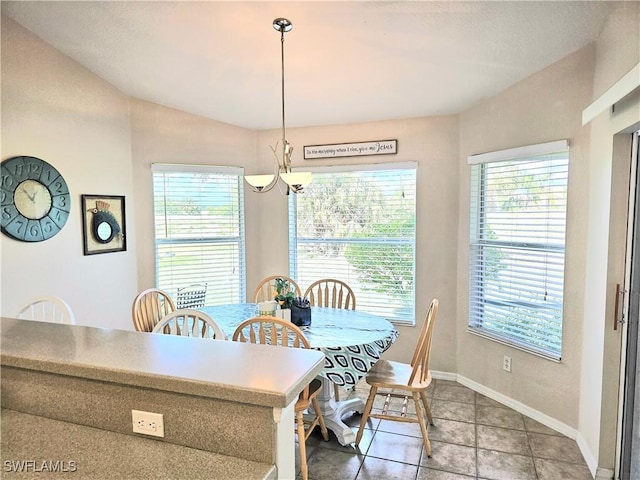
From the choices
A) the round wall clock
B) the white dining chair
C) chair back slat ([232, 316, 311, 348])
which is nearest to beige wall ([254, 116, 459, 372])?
chair back slat ([232, 316, 311, 348])

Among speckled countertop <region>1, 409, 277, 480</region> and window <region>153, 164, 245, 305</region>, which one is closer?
speckled countertop <region>1, 409, 277, 480</region>

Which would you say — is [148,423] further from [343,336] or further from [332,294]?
[332,294]

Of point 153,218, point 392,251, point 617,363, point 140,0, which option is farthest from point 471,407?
point 140,0

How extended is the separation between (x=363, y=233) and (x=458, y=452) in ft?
7.01

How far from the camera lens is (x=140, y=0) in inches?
91.7

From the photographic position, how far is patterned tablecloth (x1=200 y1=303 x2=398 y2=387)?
2.45 meters

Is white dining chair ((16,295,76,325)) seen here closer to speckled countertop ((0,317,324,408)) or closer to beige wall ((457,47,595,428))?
speckled countertop ((0,317,324,408))

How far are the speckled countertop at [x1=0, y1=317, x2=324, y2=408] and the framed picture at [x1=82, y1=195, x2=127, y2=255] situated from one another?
6.85ft

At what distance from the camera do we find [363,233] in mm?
4156

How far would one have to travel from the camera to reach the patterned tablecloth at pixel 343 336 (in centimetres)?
245

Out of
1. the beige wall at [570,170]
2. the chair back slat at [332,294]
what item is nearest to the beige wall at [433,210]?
the beige wall at [570,170]

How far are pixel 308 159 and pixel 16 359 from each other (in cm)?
337

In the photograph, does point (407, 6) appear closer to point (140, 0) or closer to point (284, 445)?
point (140, 0)

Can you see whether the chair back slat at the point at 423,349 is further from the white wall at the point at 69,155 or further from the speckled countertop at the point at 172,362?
the white wall at the point at 69,155
